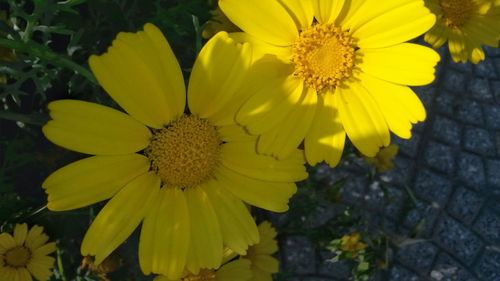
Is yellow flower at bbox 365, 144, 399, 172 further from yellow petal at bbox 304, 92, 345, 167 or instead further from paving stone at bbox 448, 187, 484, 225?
yellow petal at bbox 304, 92, 345, 167

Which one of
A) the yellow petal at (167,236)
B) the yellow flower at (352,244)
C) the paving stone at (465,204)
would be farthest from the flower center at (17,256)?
the paving stone at (465,204)

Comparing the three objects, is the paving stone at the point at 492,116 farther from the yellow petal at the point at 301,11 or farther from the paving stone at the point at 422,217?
the yellow petal at the point at 301,11

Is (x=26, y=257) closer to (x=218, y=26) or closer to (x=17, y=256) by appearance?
(x=17, y=256)

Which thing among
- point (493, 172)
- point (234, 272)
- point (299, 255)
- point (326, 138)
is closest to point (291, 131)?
point (326, 138)

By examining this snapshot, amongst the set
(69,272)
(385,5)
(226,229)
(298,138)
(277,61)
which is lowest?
Answer: (69,272)

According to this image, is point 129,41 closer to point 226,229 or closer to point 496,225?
point 226,229

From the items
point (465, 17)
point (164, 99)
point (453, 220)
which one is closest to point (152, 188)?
point (164, 99)
